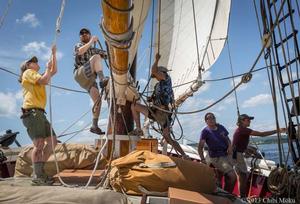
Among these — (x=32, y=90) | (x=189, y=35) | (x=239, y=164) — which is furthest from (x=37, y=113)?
(x=189, y=35)

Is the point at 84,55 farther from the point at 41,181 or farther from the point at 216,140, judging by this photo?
the point at 216,140

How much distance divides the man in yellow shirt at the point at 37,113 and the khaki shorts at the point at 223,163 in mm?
2698

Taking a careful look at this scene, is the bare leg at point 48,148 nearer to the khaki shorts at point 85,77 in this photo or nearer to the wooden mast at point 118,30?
the wooden mast at point 118,30

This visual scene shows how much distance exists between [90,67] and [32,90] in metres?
1.16

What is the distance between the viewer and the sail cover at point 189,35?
10547mm

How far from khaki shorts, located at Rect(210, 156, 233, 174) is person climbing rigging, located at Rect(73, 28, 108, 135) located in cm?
182

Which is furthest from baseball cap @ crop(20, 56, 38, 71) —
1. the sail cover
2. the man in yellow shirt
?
the sail cover

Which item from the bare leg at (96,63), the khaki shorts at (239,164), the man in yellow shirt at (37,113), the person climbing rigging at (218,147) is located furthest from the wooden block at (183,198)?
the khaki shorts at (239,164)

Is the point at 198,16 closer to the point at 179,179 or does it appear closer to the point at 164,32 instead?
the point at 164,32

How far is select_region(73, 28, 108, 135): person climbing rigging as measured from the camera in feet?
15.3

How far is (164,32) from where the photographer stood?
12.3 m

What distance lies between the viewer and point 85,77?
4770 millimetres

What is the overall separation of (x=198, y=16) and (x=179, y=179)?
9.23 metres

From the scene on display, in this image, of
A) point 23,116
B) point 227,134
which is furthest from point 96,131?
point 227,134
